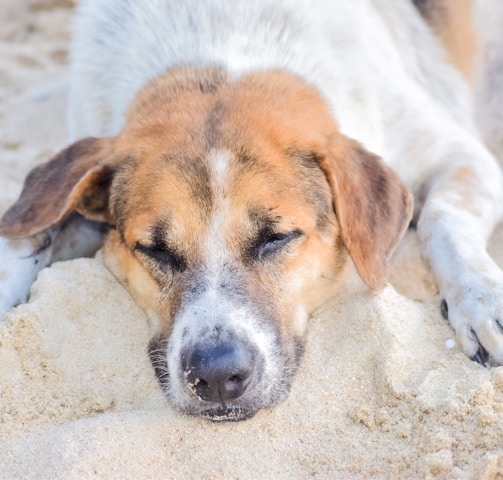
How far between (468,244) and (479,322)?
0.51 metres

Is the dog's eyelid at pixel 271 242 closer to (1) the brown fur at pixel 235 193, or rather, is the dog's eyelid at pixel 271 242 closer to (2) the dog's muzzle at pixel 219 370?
(1) the brown fur at pixel 235 193

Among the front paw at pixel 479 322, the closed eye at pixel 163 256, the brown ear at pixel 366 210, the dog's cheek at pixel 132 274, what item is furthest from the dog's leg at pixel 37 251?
the front paw at pixel 479 322

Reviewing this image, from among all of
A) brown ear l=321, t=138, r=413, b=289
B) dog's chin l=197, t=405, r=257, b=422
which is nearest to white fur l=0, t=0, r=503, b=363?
brown ear l=321, t=138, r=413, b=289

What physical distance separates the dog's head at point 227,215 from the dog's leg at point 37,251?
256 mm

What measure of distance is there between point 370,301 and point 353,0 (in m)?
1.95

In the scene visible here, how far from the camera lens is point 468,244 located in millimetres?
3666

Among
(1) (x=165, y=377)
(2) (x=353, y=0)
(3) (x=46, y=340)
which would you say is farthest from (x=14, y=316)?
(2) (x=353, y=0)

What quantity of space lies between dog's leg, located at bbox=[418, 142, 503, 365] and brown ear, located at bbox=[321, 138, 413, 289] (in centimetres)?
30

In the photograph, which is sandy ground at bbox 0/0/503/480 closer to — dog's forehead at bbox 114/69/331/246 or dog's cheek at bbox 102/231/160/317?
dog's cheek at bbox 102/231/160/317

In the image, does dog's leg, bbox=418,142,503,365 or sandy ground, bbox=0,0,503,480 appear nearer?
sandy ground, bbox=0,0,503,480

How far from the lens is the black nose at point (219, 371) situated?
2.82 m

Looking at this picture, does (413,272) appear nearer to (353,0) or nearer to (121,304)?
(121,304)

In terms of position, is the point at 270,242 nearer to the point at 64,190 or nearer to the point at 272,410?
the point at 272,410

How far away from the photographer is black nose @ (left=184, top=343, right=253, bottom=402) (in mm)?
2822
